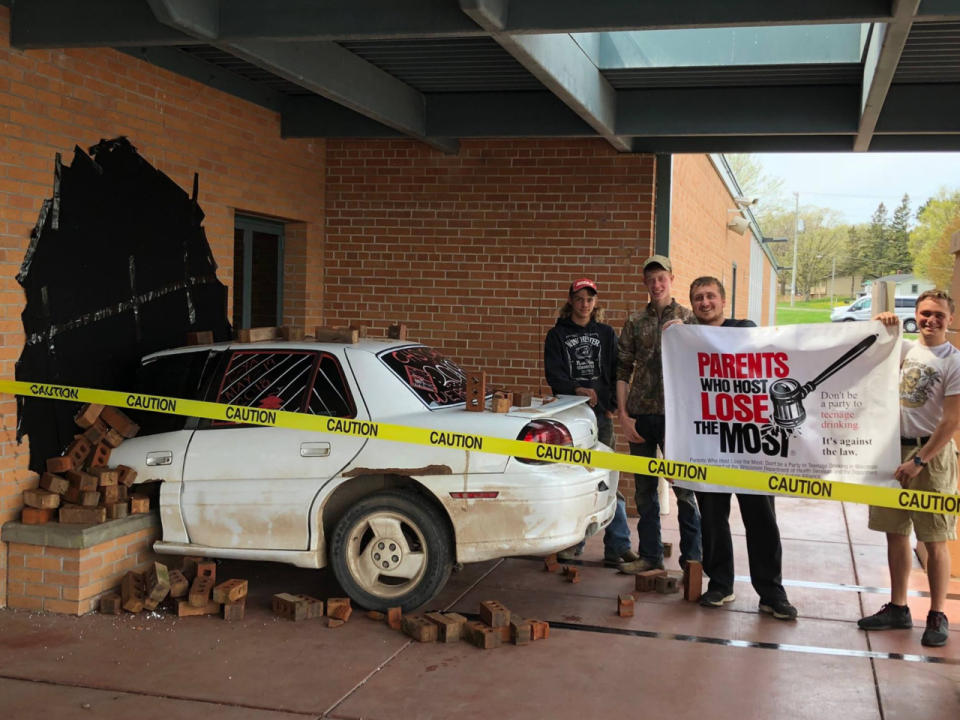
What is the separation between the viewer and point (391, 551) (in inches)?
253

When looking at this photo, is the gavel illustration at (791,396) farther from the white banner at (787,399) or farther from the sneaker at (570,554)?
the sneaker at (570,554)

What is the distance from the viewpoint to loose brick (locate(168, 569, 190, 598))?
6.51 meters

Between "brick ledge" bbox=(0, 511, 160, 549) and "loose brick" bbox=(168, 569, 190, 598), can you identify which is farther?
"loose brick" bbox=(168, 569, 190, 598)

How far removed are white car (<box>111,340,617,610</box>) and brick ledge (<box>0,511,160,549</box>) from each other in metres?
0.36

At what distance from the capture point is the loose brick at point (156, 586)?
6.40 m

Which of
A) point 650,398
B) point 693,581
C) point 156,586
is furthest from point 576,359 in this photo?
point 156,586

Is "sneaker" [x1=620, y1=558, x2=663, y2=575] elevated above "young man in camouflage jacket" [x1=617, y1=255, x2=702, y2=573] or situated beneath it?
situated beneath

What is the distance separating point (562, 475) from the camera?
20.5ft

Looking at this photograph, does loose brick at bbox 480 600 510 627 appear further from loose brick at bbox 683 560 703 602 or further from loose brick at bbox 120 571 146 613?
loose brick at bbox 120 571 146 613

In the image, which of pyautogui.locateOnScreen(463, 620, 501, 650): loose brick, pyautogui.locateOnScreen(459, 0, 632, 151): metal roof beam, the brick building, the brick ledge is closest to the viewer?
pyautogui.locateOnScreen(459, 0, 632, 151): metal roof beam

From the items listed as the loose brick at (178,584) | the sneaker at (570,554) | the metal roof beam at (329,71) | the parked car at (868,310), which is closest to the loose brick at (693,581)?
the sneaker at (570,554)

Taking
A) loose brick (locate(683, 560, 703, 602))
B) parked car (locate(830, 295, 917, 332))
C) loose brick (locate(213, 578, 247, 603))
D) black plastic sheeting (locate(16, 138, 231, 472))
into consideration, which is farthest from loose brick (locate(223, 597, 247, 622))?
parked car (locate(830, 295, 917, 332))

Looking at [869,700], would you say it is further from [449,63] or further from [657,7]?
[449,63]

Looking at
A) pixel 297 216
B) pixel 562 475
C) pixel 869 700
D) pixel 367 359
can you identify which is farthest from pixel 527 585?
pixel 297 216
